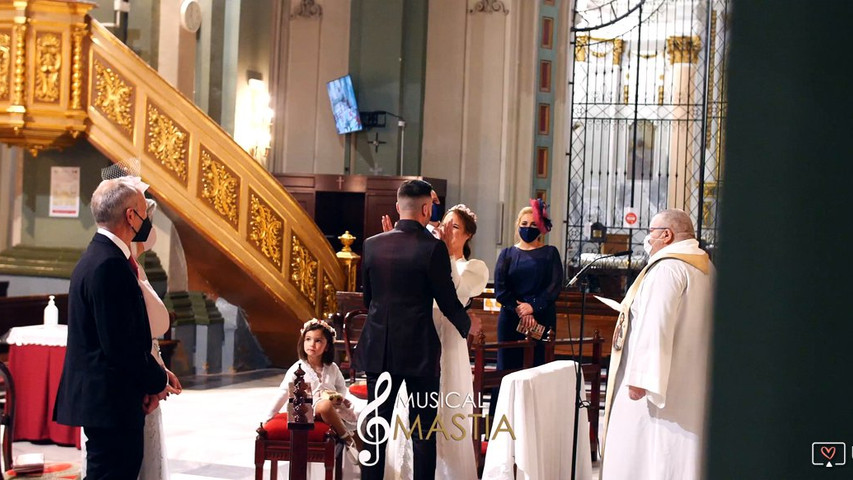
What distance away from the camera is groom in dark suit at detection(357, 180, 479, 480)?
5.39 metres

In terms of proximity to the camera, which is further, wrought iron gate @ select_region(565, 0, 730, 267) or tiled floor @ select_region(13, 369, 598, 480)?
wrought iron gate @ select_region(565, 0, 730, 267)

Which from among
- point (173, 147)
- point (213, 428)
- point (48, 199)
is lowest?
point (213, 428)

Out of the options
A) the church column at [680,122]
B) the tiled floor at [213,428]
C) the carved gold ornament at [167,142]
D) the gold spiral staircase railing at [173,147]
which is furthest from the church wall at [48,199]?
the church column at [680,122]

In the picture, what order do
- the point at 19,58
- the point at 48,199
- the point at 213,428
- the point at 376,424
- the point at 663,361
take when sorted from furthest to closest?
the point at 48,199 < the point at 19,58 < the point at 213,428 < the point at 376,424 < the point at 663,361

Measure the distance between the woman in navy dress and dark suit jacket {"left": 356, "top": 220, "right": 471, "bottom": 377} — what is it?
2092 mm

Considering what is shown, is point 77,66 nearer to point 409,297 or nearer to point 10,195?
point 10,195

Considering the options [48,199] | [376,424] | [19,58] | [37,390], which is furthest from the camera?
[48,199]

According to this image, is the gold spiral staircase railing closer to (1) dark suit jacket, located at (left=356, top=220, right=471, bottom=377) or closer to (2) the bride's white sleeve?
(2) the bride's white sleeve

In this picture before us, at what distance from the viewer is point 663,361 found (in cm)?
500

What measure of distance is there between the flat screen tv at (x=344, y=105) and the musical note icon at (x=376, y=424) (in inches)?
428

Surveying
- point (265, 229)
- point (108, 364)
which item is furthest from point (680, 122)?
point (108, 364)

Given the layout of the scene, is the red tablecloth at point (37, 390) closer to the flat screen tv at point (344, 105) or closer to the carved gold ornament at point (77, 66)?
the carved gold ornament at point (77, 66)

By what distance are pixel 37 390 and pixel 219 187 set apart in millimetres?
3654

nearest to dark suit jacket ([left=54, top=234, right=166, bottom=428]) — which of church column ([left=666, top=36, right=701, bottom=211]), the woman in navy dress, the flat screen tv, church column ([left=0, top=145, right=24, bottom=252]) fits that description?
the woman in navy dress
